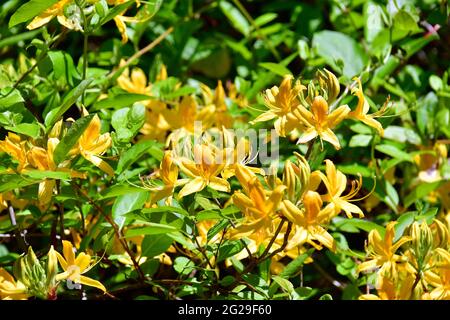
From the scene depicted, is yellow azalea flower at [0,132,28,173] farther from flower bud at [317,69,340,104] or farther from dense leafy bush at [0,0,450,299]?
flower bud at [317,69,340,104]

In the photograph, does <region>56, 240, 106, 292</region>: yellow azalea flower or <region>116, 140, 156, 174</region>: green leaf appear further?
<region>116, 140, 156, 174</region>: green leaf

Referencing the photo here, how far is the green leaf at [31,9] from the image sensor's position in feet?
4.77

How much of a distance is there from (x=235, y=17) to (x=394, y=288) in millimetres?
1153

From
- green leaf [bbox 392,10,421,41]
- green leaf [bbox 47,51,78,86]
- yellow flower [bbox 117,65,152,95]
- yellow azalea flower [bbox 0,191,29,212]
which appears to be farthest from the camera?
yellow flower [bbox 117,65,152,95]

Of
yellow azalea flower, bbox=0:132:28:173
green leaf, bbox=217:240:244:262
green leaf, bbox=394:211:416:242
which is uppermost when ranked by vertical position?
yellow azalea flower, bbox=0:132:28:173

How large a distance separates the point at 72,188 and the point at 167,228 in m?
0.25

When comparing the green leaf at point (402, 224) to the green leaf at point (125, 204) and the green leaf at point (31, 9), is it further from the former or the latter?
the green leaf at point (31, 9)

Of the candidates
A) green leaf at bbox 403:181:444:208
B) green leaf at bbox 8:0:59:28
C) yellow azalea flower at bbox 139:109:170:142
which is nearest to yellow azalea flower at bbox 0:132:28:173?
green leaf at bbox 8:0:59:28

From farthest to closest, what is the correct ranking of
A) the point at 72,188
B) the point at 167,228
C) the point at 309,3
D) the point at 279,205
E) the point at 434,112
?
the point at 309,3 < the point at 434,112 < the point at 72,188 < the point at 167,228 < the point at 279,205

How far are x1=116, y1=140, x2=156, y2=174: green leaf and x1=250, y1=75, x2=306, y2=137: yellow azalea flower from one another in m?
0.24

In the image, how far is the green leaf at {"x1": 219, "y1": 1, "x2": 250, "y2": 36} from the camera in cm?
241
